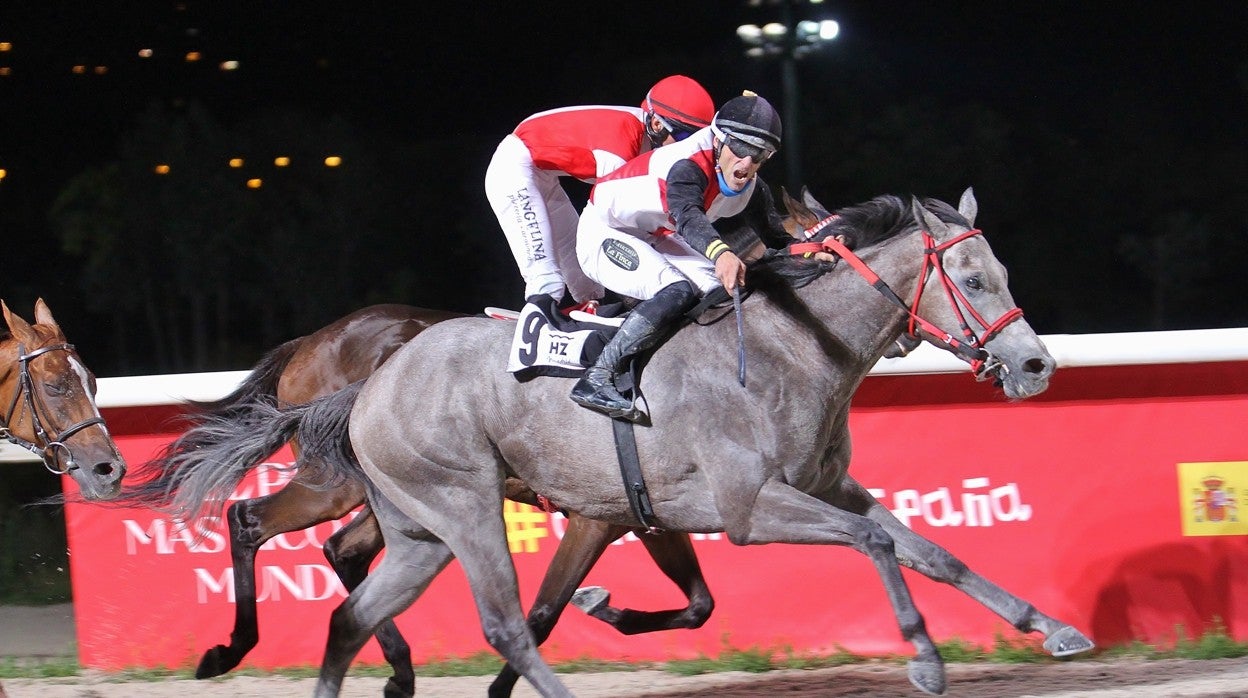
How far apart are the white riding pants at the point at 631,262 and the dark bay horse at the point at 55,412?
1.70 metres

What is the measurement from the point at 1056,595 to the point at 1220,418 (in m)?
0.85

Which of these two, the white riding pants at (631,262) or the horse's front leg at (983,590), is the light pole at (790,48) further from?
the horse's front leg at (983,590)

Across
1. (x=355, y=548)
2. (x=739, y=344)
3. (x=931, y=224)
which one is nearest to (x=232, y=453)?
(x=355, y=548)

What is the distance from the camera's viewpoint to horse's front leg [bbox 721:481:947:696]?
330 centimetres

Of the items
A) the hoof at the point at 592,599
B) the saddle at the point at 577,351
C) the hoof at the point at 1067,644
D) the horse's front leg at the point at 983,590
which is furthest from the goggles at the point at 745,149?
the hoof at the point at 592,599

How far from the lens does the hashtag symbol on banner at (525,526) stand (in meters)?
5.19

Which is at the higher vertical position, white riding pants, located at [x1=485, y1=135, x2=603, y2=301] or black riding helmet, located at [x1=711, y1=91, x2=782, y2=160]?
black riding helmet, located at [x1=711, y1=91, x2=782, y2=160]

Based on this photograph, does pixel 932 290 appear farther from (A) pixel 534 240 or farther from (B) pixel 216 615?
(B) pixel 216 615

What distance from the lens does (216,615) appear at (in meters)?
5.33

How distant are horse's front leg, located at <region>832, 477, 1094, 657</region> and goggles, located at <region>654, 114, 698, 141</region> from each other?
1.24m

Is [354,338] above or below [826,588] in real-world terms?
above

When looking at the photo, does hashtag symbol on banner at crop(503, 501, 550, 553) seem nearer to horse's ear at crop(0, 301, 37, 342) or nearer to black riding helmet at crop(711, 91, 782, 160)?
horse's ear at crop(0, 301, 37, 342)

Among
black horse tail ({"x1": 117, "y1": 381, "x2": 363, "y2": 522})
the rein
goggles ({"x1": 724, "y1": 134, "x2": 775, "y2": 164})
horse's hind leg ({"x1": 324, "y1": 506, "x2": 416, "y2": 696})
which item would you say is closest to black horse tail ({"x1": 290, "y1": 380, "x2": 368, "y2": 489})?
black horse tail ({"x1": 117, "y1": 381, "x2": 363, "y2": 522})

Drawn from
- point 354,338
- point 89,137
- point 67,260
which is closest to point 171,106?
point 89,137
